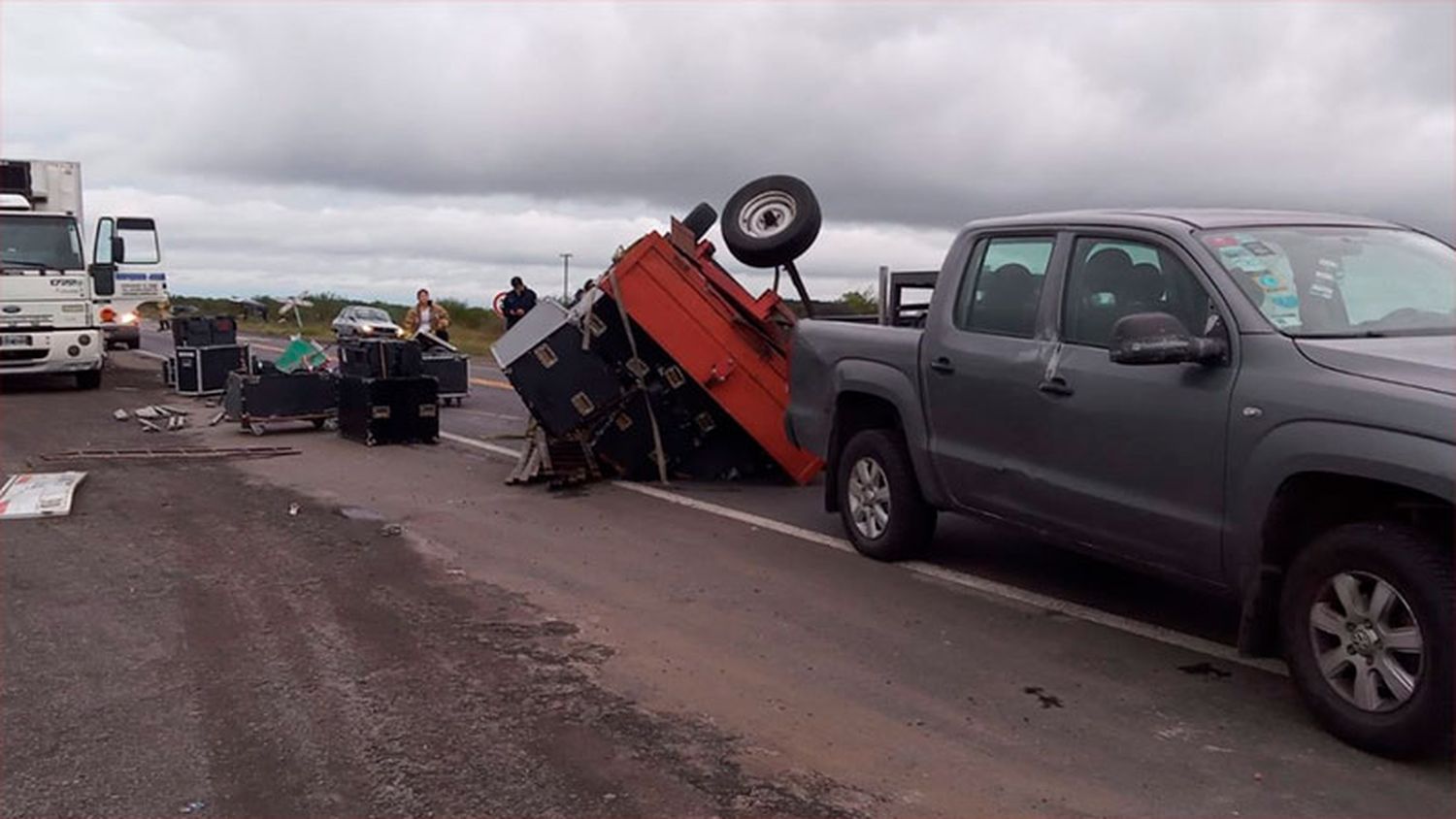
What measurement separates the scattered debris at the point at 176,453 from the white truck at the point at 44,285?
7.06 meters

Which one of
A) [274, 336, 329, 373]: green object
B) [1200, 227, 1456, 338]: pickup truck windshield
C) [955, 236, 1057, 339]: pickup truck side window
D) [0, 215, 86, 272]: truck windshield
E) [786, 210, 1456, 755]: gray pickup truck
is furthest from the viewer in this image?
[0, 215, 86, 272]: truck windshield

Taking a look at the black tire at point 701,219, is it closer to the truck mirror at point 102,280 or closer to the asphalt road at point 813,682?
the asphalt road at point 813,682

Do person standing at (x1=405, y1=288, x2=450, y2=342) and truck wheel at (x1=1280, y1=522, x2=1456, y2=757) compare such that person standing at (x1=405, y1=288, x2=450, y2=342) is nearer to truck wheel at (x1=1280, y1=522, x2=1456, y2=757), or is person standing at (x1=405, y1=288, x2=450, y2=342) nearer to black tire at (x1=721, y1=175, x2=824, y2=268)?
black tire at (x1=721, y1=175, x2=824, y2=268)

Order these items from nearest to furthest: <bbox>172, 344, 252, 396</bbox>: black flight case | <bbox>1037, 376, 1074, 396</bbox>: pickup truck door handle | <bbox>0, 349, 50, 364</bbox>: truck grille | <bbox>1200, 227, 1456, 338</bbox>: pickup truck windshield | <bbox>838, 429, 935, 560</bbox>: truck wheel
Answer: <bbox>1200, 227, 1456, 338</bbox>: pickup truck windshield < <bbox>1037, 376, 1074, 396</bbox>: pickup truck door handle < <bbox>838, 429, 935, 560</bbox>: truck wheel < <bbox>0, 349, 50, 364</bbox>: truck grille < <bbox>172, 344, 252, 396</bbox>: black flight case

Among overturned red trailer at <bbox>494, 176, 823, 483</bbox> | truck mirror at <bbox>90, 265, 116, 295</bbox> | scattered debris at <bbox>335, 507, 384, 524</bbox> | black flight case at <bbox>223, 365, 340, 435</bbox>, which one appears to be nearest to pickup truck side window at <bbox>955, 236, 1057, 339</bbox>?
overturned red trailer at <bbox>494, 176, 823, 483</bbox>

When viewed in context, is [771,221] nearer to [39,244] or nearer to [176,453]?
[176,453]

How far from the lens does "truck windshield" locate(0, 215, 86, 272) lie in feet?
59.1

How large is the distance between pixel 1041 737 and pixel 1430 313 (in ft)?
8.10

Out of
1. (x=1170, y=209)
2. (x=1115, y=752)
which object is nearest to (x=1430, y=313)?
(x=1170, y=209)

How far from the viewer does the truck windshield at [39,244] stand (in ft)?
59.1

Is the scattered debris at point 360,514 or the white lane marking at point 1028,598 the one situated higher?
the white lane marking at point 1028,598

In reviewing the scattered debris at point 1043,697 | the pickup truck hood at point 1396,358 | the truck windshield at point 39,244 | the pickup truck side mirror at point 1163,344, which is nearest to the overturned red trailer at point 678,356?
the scattered debris at point 1043,697

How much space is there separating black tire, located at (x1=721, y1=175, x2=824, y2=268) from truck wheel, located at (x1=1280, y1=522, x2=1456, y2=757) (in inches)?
234

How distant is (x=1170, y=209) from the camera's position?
19.4 feet
